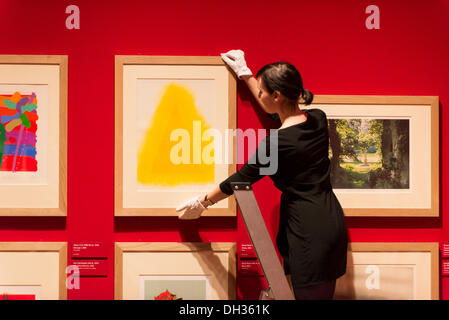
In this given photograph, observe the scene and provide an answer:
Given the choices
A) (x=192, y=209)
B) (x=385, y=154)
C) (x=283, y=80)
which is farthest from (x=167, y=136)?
(x=385, y=154)

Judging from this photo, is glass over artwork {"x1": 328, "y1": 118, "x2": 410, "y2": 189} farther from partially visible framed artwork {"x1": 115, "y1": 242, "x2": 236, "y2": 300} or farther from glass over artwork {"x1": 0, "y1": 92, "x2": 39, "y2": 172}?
glass over artwork {"x1": 0, "y1": 92, "x2": 39, "y2": 172}

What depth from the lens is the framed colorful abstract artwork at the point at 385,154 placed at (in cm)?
174

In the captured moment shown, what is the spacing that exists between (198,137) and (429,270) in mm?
1211

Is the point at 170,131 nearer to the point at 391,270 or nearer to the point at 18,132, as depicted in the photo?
the point at 18,132

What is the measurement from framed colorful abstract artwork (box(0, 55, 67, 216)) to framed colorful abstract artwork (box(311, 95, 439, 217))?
3.86 feet

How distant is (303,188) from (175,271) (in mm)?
704

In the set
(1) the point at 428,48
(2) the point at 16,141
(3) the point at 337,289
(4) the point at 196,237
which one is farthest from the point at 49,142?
(1) the point at 428,48

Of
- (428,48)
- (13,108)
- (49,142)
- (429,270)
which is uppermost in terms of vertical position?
(428,48)

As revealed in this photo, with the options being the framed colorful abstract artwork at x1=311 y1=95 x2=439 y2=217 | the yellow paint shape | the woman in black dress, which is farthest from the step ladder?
the framed colorful abstract artwork at x1=311 y1=95 x2=439 y2=217

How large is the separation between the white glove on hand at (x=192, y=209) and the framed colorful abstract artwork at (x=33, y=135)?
533 millimetres

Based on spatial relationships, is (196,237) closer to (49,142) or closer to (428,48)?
(49,142)

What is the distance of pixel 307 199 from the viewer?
4.82 ft

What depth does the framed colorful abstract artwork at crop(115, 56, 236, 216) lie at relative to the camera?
67.5 inches
